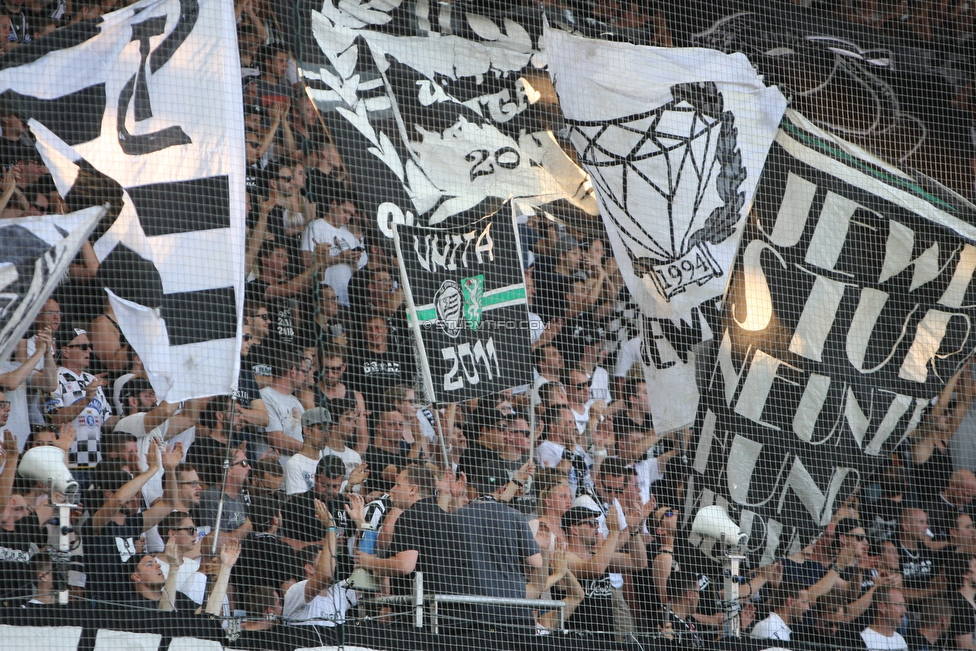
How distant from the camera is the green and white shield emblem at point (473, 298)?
5.57 meters

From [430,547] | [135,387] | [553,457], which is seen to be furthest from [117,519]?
[553,457]

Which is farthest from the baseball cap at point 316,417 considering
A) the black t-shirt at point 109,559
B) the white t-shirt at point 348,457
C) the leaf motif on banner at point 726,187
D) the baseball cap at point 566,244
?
the leaf motif on banner at point 726,187

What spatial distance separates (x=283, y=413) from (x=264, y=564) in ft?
2.27

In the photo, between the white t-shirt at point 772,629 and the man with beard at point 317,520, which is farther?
the white t-shirt at point 772,629

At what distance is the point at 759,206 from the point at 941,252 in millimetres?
1121

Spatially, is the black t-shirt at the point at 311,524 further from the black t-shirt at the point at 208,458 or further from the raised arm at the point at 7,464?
the raised arm at the point at 7,464

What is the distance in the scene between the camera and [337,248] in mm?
5809

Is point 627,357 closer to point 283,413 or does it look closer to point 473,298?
point 473,298

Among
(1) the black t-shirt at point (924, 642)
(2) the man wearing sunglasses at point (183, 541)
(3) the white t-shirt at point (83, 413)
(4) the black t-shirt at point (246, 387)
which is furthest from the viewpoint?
(1) the black t-shirt at point (924, 642)

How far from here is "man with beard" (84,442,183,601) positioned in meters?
4.61

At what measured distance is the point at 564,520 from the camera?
555 cm

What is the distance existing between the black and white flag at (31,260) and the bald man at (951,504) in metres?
4.55

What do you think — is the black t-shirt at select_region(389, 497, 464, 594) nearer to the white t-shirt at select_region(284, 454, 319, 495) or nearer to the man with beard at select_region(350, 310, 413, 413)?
the white t-shirt at select_region(284, 454, 319, 495)

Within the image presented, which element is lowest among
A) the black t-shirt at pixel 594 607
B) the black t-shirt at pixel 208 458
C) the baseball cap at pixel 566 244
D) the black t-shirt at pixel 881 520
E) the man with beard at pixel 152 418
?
the black t-shirt at pixel 594 607
